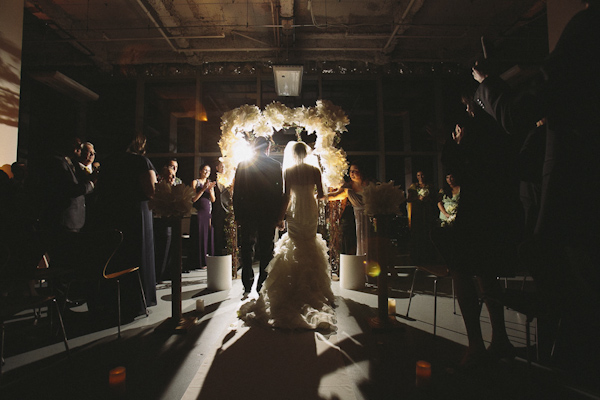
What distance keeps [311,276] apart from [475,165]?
2.08 m

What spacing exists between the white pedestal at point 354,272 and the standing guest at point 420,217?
97.2 inches

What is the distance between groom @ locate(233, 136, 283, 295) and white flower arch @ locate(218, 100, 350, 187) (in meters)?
0.92

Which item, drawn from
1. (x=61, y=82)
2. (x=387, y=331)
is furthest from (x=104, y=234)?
(x=61, y=82)

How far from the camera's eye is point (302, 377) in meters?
1.93

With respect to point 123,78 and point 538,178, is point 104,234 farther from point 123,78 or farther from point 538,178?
point 123,78

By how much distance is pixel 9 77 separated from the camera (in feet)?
12.4

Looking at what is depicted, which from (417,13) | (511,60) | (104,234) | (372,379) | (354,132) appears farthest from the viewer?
(354,132)

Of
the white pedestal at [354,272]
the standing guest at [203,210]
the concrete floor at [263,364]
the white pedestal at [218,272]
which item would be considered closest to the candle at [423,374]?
the concrete floor at [263,364]

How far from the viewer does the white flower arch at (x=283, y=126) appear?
4906 mm

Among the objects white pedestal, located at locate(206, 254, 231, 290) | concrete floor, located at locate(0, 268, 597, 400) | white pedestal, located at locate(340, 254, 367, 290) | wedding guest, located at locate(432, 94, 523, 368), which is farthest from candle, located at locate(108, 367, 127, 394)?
white pedestal, located at locate(340, 254, 367, 290)

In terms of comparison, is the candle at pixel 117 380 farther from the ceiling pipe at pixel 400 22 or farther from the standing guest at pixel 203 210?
the ceiling pipe at pixel 400 22

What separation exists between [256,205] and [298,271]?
3.69 feet

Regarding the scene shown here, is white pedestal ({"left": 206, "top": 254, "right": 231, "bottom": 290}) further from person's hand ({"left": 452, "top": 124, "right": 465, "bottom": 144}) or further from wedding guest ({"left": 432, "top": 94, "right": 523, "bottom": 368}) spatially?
person's hand ({"left": 452, "top": 124, "right": 465, "bottom": 144})

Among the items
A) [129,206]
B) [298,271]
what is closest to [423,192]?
[298,271]
